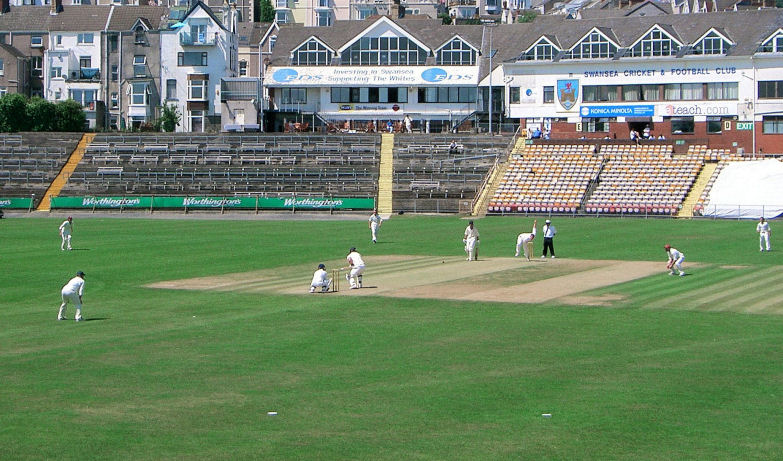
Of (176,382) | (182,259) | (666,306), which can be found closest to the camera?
(176,382)

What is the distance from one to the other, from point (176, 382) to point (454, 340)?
314 inches

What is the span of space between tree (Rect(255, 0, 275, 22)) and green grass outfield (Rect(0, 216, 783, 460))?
13652 centimetres

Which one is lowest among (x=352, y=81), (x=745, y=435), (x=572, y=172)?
(x=745, y=435)

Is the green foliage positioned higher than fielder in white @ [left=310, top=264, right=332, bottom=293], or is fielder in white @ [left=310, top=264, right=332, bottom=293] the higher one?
the green foliage

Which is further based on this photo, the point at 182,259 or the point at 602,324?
the point at 182,259

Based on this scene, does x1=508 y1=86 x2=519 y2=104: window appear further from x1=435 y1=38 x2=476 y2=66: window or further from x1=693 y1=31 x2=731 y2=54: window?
x1=693 y1=31 x2=731 y2=54: window

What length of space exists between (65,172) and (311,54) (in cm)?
2940

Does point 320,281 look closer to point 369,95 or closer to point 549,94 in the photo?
point 549,94

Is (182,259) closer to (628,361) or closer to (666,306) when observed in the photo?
(666,306)

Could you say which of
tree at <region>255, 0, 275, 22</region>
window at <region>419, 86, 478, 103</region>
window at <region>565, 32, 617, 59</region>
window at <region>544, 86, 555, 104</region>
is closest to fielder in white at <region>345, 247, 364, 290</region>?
window at <region>544, 86, 555, 104</region>

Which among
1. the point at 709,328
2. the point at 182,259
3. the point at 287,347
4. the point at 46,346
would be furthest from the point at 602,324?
the point at 182,259

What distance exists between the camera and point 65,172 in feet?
294

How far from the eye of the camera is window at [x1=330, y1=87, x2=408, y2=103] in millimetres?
107375

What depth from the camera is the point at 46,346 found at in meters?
28.0
